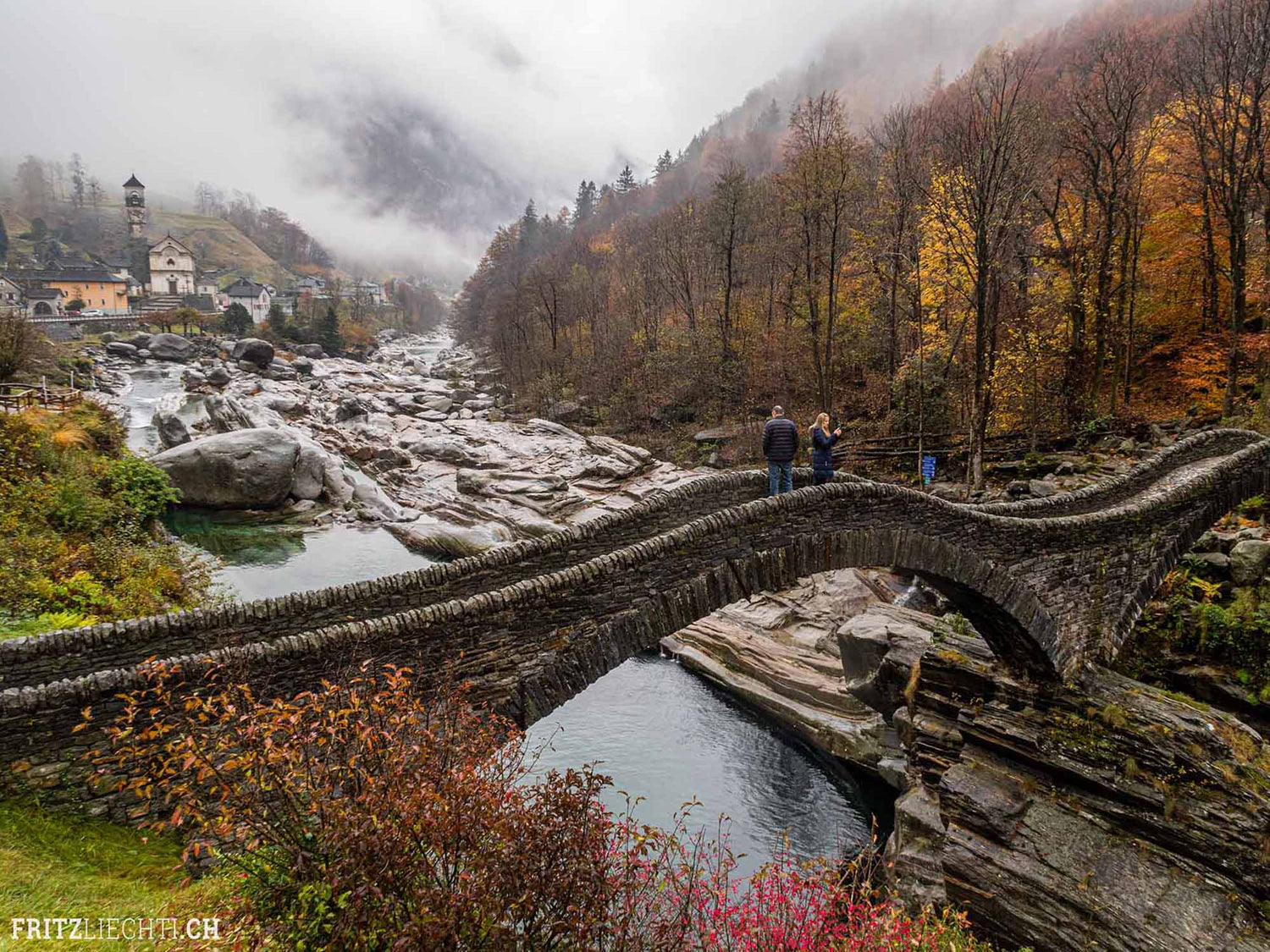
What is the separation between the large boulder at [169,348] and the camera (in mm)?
56906

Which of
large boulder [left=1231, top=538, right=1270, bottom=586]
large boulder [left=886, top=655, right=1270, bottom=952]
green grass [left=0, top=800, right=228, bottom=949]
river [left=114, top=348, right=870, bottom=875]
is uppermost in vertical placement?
large boulder [left=1231, top=538, right=1270, bottom=586]

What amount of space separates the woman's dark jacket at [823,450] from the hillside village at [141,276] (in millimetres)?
68055

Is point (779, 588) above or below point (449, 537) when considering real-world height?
above

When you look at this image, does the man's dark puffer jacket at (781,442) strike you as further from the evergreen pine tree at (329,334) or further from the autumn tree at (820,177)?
the evergreen pine tree at (329,334)

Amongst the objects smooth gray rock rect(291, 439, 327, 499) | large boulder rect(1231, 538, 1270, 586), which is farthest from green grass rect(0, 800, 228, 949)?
smooth gray rock rect(291, 439, 327, 499)

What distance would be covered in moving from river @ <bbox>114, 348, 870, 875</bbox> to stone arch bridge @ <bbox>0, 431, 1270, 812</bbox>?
13.9 feet

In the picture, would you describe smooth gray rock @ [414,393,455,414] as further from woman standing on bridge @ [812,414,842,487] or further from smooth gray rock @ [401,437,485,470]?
woman standing on bridge @ [812,414,842,487]

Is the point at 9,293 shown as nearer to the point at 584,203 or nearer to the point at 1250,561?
the point at 584,203

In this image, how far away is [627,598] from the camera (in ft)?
23.3

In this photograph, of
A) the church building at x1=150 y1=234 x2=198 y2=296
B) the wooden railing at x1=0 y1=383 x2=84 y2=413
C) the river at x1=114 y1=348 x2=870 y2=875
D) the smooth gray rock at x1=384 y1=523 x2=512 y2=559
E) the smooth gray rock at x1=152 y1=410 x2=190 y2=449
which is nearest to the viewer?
the river at x1=114 y1=348 x2=870 y2=875

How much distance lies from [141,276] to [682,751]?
451 ft

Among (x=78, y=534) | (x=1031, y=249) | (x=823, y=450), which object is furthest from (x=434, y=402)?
(x=823, y=450)

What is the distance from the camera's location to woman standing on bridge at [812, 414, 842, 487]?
33.4 feet

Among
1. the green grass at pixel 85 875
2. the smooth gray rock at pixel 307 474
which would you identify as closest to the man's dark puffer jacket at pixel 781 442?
the green grass at pixel 85 875
